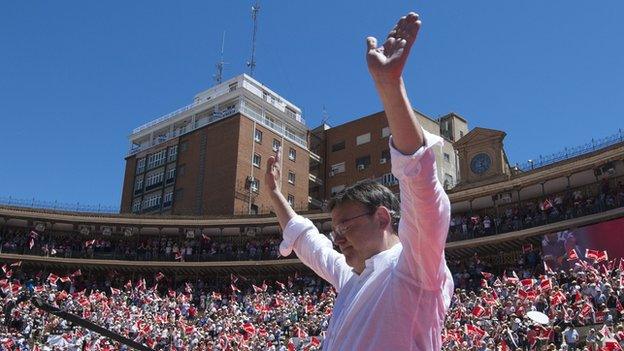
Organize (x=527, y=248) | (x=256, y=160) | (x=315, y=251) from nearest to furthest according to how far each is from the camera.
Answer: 1. (x=315, y=251)
2. (x=527, y=248)
3. (x=256, y=160)

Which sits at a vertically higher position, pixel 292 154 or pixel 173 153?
pixel 173 153

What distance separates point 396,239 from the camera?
2846mm

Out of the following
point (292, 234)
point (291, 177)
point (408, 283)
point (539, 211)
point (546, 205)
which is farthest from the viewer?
point (291, 177)

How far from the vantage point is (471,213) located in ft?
117

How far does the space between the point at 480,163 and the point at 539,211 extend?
23.6ft

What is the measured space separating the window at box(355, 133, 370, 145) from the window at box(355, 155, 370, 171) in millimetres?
1482

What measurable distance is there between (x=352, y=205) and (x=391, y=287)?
18.3 inches

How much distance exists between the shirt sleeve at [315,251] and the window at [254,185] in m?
47.1

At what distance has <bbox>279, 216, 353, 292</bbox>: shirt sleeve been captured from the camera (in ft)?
10.8

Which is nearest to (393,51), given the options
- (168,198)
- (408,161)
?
(408,161)

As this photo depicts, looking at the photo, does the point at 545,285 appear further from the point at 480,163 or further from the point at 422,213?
the point at 422,213

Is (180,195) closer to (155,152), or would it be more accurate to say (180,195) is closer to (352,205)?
(155,152)

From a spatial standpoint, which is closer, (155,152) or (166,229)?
(166,229)

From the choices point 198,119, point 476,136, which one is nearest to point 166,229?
point 198,119
